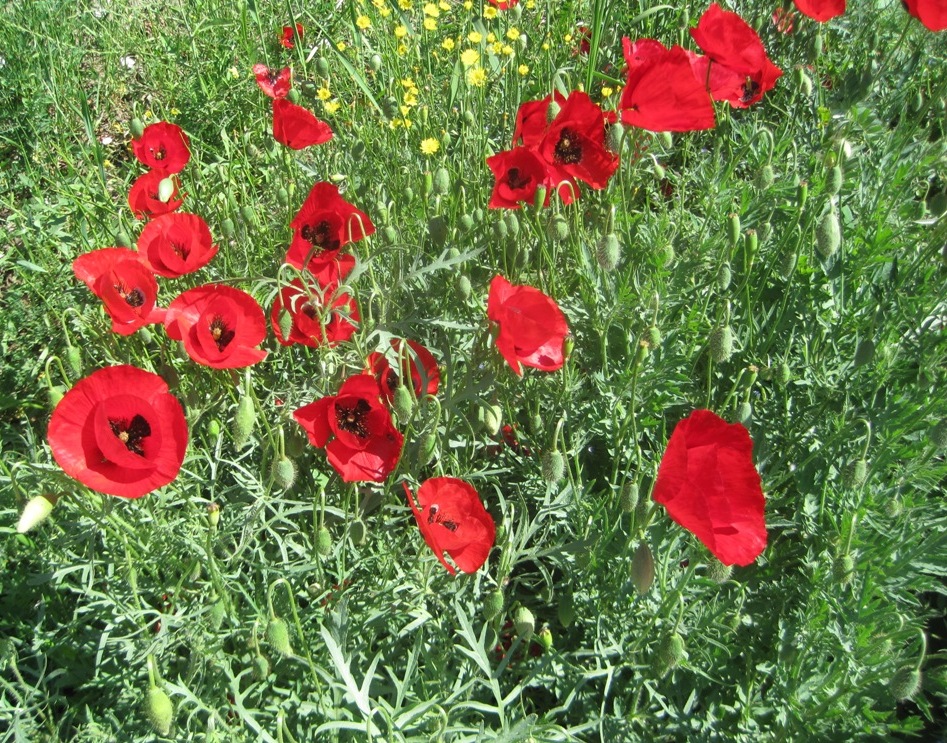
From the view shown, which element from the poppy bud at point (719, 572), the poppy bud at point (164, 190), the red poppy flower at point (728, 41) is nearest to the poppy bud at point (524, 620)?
the poppy bud at point (719, 572)

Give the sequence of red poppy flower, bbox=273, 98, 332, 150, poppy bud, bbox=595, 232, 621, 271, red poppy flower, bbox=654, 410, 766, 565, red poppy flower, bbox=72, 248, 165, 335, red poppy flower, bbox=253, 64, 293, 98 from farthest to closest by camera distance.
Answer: red poppy flower, bbox=253, 64, 293, 98 < red poppy flower, bbox=273, 98, 332, 150 < poppy bud, bbox=595, 232, 621, 271 < red poppy flower, bbox=72, 248, 165, 335 < red poppy flower, bbox=654, 410, 766, 565

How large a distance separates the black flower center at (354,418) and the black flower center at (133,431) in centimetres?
41

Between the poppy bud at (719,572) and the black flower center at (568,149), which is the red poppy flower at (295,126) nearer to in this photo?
the black flower center at (568,149)

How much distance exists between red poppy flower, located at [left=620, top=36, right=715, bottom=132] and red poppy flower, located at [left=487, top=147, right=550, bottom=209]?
26cm

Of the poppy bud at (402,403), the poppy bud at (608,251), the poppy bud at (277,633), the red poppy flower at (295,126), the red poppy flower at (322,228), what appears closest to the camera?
the poppy bud at (277,633)

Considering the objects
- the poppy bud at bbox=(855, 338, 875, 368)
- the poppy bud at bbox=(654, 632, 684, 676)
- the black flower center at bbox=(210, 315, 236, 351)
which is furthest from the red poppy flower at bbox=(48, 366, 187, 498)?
the poppy bud at bbox=(855, 338, 875, 368)

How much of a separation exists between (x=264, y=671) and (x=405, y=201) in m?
1.81

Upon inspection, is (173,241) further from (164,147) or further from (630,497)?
(630,497)

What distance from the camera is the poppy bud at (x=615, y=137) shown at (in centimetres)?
234

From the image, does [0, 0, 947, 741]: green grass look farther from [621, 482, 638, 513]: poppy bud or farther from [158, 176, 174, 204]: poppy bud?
[158, 176, 174, 204]: poppy bud

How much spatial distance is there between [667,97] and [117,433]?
1538 millimetres

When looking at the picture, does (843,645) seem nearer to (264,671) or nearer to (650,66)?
(264,671)

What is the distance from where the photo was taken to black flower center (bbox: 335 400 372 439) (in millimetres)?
1975

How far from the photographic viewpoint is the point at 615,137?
2.36 meters
